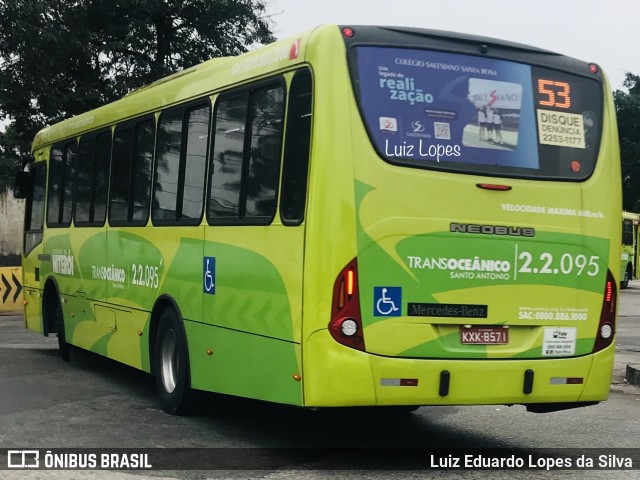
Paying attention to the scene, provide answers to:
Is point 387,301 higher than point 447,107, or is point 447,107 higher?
point 447,107

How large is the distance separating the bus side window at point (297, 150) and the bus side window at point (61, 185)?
6635mm

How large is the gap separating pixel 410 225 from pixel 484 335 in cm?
95

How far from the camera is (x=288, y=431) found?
9516 millimetres

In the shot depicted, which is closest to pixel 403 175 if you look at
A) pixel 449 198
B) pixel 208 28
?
pixel 449 198

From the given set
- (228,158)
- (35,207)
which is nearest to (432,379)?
(228,158)

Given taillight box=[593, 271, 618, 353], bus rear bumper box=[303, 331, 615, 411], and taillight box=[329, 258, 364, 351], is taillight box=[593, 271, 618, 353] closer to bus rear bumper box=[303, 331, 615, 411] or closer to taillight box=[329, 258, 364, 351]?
bus rear bumper box=[303, 331, 615, 411]

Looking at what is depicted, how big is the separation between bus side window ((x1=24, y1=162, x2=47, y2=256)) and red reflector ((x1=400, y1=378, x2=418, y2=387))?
8.99 m

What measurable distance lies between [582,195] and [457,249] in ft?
3.83

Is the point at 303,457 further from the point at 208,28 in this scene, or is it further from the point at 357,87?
the point at 208,28

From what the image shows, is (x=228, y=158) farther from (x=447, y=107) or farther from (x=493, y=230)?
(x=493, y=230)

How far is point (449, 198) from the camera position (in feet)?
26.0

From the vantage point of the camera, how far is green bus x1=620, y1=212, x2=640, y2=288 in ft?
151

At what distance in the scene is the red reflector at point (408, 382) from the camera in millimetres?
7652

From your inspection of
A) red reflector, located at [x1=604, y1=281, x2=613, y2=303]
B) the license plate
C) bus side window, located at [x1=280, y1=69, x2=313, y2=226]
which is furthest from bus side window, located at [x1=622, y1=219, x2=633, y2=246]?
bus side window, located at [x1=280, y1=69, x2=313, y2=226]
